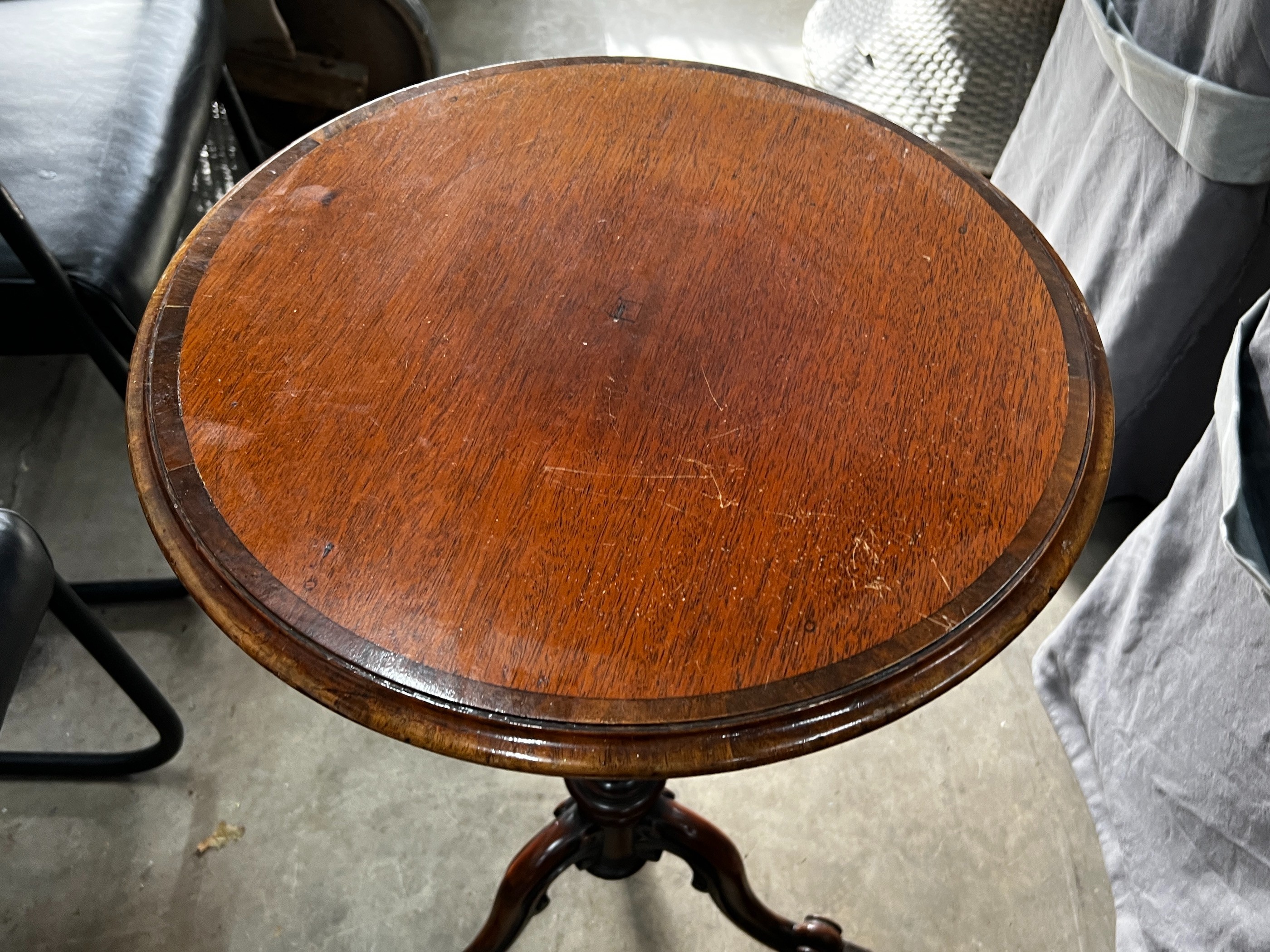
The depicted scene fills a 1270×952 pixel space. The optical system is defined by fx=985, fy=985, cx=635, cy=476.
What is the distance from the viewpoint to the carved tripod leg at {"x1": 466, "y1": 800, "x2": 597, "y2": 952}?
2.78 feet

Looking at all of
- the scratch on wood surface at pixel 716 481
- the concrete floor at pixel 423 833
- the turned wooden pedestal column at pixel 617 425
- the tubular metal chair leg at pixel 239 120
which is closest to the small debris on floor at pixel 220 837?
the concrete floor at pixel 423 833

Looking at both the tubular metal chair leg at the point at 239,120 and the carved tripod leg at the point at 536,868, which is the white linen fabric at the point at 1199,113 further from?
the tubular metal chair leg at the point at 239,120

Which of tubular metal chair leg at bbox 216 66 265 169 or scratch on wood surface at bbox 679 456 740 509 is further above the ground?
scratch on wood surface at bbox 679 456 740 509

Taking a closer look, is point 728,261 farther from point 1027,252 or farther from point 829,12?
point 829,12

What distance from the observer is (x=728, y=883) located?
88 cm

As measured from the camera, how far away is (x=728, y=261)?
70cm

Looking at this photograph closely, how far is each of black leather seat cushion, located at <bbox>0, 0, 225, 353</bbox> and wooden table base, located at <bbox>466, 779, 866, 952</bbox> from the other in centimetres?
61

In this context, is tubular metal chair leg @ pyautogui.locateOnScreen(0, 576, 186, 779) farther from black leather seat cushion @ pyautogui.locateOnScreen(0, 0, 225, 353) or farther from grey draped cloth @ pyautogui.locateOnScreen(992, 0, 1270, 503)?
grey draped cloth @ pyautogui.locateOnScreen(992, 0, 1270, 503)

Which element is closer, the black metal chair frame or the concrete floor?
the black metal chair frame

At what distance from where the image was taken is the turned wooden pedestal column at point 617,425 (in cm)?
50

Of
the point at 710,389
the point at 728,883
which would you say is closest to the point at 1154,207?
the point at 710,389

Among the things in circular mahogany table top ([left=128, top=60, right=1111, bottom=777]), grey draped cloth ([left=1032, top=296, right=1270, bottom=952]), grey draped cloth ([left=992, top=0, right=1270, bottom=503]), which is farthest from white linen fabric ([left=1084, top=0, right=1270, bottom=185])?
circular mahogany table top ([left=128, top=60, right=1111, bottom=777])

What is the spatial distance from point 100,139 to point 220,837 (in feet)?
2.35

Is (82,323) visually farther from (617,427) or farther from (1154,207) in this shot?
(1154,207)
